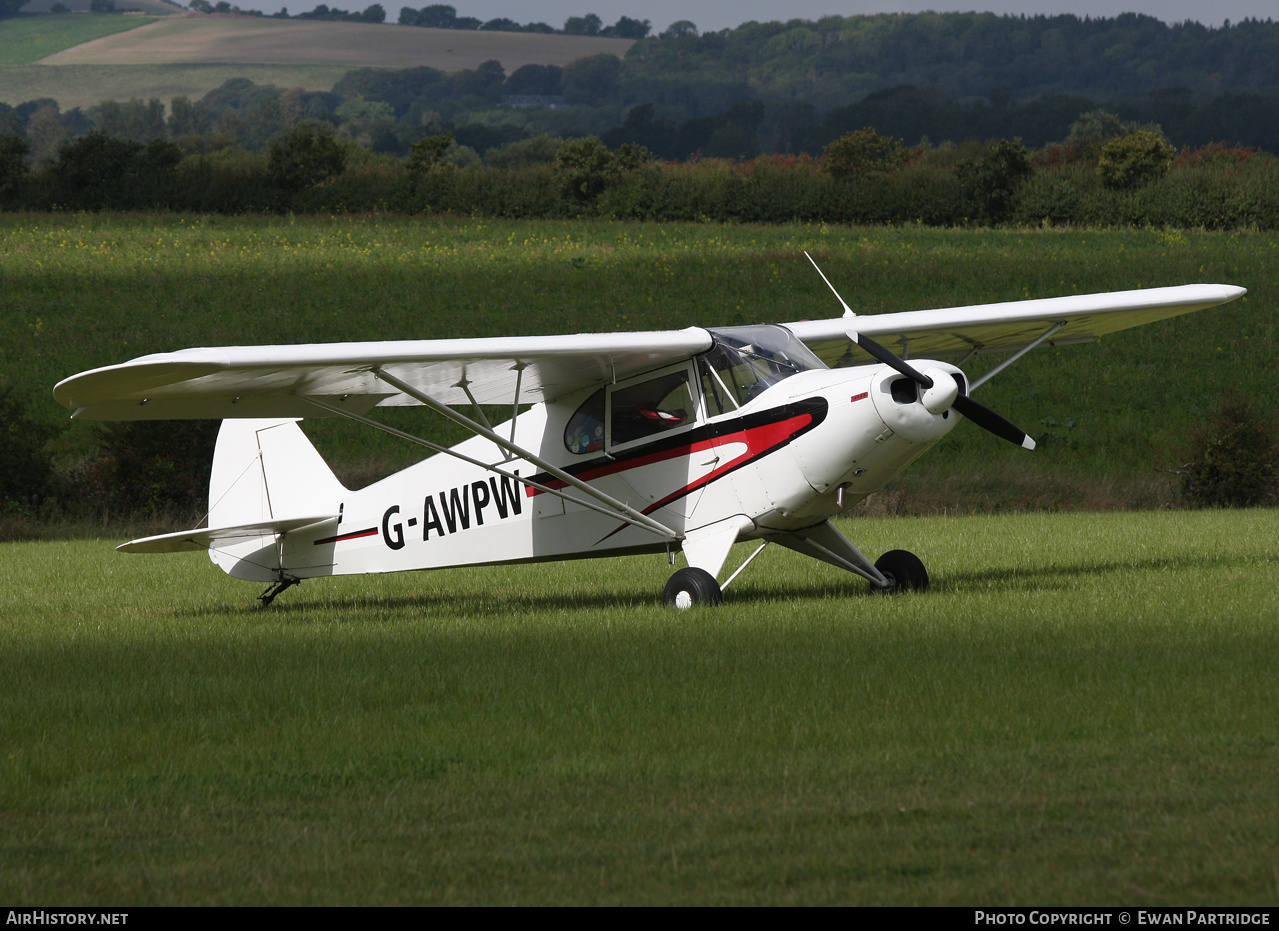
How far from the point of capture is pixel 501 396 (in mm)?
13242

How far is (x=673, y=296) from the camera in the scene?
4069 cm

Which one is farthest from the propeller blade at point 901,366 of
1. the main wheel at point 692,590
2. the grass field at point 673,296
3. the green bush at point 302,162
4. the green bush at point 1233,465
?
the green bush at point 302,162

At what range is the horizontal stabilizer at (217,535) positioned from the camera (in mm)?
12172

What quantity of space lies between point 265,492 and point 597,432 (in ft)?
13.5

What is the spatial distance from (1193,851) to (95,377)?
816 centimetres

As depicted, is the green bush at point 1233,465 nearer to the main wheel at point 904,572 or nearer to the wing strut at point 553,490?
the main wheel at point 904,572

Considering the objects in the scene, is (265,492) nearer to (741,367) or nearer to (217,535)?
(217,535)

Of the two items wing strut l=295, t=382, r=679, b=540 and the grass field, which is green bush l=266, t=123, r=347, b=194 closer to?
the grass field

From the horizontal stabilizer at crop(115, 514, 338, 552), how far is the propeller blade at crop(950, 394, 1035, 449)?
22.5 feet

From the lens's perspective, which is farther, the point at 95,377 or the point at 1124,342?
the point at 1124,342

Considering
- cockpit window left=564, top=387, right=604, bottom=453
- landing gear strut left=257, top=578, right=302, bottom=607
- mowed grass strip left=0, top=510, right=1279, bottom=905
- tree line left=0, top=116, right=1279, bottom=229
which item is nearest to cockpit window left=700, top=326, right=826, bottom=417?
cockpit window left=564, top=387, right=604, bottom=453

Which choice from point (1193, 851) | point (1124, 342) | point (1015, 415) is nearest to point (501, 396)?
point (1193, 851)

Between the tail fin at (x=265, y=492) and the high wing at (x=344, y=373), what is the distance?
181 cm
